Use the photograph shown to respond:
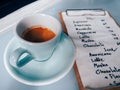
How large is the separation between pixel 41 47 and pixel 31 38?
49 millimetres

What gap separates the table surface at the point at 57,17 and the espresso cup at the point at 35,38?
5 cm

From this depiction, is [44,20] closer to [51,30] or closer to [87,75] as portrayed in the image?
[51,30]

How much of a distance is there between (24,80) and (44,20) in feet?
0.43

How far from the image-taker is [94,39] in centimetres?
45

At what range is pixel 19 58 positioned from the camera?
0.35 metres

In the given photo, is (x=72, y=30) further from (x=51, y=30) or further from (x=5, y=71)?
(x=5, y=71)

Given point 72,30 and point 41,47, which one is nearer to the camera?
point 41,47

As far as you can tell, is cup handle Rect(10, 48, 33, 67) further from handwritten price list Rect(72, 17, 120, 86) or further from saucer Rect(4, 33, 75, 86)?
handwritten price list Rect(72, 17, 120, 86)

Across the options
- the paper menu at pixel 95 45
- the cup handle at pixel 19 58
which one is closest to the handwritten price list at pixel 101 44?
the paper menu at pixel 95 45

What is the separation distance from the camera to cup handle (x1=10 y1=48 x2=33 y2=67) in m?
0.34

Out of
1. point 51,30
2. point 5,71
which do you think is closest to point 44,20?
point 51,30

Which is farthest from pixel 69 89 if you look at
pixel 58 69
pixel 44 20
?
pixel 44 20

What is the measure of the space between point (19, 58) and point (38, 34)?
0.08 meters

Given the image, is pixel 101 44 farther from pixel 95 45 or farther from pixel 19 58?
pixel 19 58
